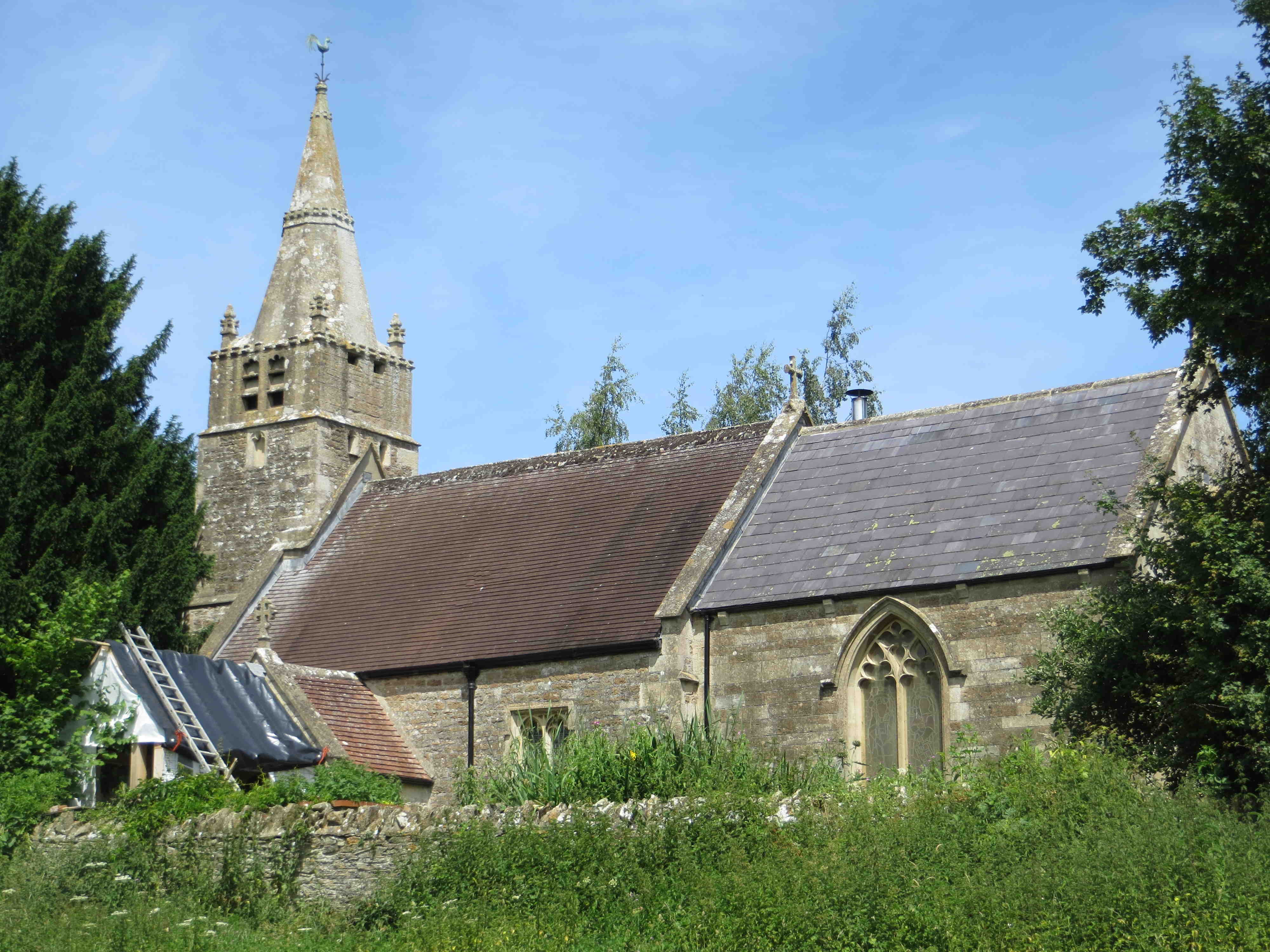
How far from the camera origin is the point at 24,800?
19.3 metres

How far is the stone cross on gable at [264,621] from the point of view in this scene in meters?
26.0

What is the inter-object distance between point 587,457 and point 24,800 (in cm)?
1285

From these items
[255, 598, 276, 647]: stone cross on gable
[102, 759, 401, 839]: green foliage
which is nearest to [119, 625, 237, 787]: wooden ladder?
[102, 759, 401, 839]: green foliage

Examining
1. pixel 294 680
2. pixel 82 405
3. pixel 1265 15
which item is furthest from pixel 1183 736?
pixel 82 405

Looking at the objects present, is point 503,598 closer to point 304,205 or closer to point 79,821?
point 79,821


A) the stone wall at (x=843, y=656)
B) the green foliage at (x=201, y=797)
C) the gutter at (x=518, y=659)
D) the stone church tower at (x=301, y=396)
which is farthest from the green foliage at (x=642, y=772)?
the stone church tower at (x=301, y=396)

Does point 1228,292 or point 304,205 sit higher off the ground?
point 304,205

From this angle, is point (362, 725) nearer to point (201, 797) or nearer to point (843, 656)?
point (201, 797)

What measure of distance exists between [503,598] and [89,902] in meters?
10.5

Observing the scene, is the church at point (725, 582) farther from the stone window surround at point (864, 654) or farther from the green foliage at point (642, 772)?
A: the green foliage at point (642, 772)

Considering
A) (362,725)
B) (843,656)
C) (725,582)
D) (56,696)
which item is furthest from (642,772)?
(56,696)

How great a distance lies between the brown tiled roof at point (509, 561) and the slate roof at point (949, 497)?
55.8 inches

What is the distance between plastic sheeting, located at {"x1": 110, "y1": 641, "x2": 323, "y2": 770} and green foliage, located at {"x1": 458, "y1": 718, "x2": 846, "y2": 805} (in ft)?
10.8

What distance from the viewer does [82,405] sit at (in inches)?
1025
